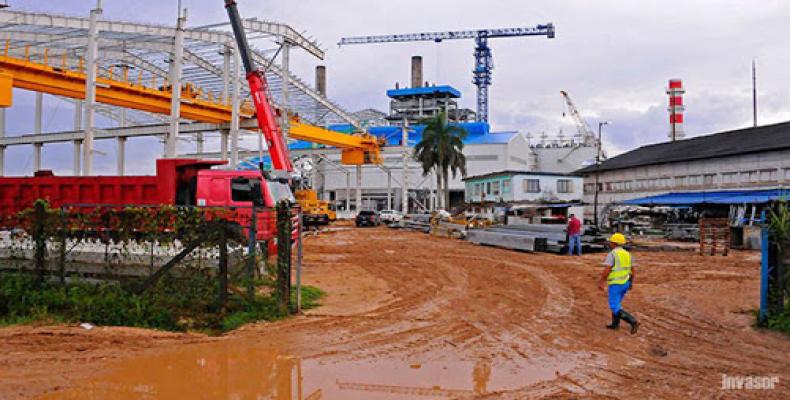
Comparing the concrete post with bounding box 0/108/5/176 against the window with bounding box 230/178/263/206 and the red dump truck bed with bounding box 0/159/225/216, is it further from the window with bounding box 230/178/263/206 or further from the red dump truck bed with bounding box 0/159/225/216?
the window with bounding box 230/178/263/206

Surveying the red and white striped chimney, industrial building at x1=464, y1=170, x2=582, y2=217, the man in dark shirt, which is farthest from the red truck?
the red and white striped chimney

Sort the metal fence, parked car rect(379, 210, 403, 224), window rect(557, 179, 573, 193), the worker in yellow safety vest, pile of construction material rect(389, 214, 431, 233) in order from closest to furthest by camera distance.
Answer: the worker in yellow safety vest < the metal fence < pile of construction material rect(389, 214, 431, 233) < parked car rect(379, 210, 403, 224) < window rect(557, 179, 573, 193)

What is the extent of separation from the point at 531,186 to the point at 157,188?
116 ft

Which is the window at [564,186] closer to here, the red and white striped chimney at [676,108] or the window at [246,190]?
the red and white striped chimney at [676,108]

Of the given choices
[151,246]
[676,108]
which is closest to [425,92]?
[676,108]

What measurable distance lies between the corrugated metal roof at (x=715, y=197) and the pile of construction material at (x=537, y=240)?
11075 millimetres

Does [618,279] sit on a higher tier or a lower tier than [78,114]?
lower

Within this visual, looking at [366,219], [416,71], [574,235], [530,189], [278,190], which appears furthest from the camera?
[416,71]

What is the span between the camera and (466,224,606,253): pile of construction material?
22.8 metres

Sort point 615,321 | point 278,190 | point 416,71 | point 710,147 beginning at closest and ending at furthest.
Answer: point 615,321 < point 278,190 < point 710,147 < point 416,71

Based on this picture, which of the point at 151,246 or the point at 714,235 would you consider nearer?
the point at 151,246

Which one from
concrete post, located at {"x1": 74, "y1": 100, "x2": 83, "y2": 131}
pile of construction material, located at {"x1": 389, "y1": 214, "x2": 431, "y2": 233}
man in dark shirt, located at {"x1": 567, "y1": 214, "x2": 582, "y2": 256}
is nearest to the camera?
man in dark shirt, located at {"x1": 567, "y1": 214, "x2": 582, "y2": 256}

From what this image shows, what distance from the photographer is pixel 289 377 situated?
6262mm

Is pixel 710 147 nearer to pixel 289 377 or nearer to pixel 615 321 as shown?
pixel 615 321
